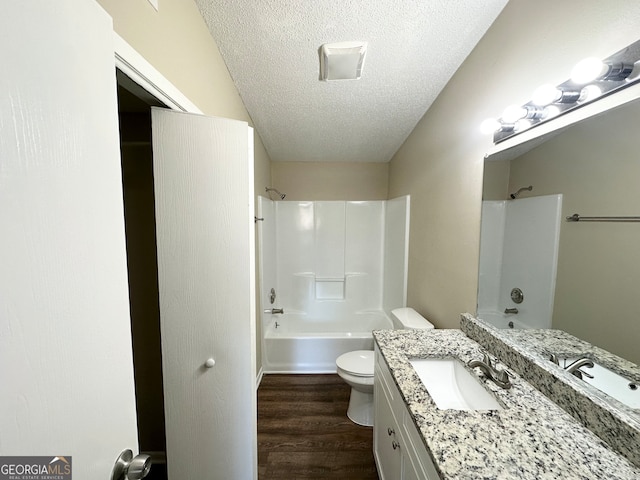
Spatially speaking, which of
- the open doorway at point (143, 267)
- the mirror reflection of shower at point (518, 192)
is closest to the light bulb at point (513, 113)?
the mirror reflection of shower at point (518, 192)

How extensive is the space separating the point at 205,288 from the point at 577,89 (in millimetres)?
1664

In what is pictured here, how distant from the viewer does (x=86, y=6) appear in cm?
52

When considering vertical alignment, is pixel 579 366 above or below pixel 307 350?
above

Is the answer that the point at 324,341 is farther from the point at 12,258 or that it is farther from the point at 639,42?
the point at 639,42

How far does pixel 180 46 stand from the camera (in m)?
0.98

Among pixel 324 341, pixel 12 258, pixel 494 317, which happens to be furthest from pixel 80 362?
pixel 324 341

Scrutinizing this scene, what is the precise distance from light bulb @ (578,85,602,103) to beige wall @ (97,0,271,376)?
5.04 feet

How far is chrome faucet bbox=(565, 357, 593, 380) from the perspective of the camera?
0.83 metres

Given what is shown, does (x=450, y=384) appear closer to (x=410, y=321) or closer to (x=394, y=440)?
(x=394, y=440)

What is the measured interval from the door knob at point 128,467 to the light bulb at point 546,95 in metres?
1.71

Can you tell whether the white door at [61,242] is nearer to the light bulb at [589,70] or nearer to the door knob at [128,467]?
the door knob at [128,467]

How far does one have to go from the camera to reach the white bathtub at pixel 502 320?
3.68 ft

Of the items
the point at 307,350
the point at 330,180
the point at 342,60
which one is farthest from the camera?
the point at 330,180

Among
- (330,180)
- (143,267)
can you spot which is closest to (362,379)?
(143,267)
